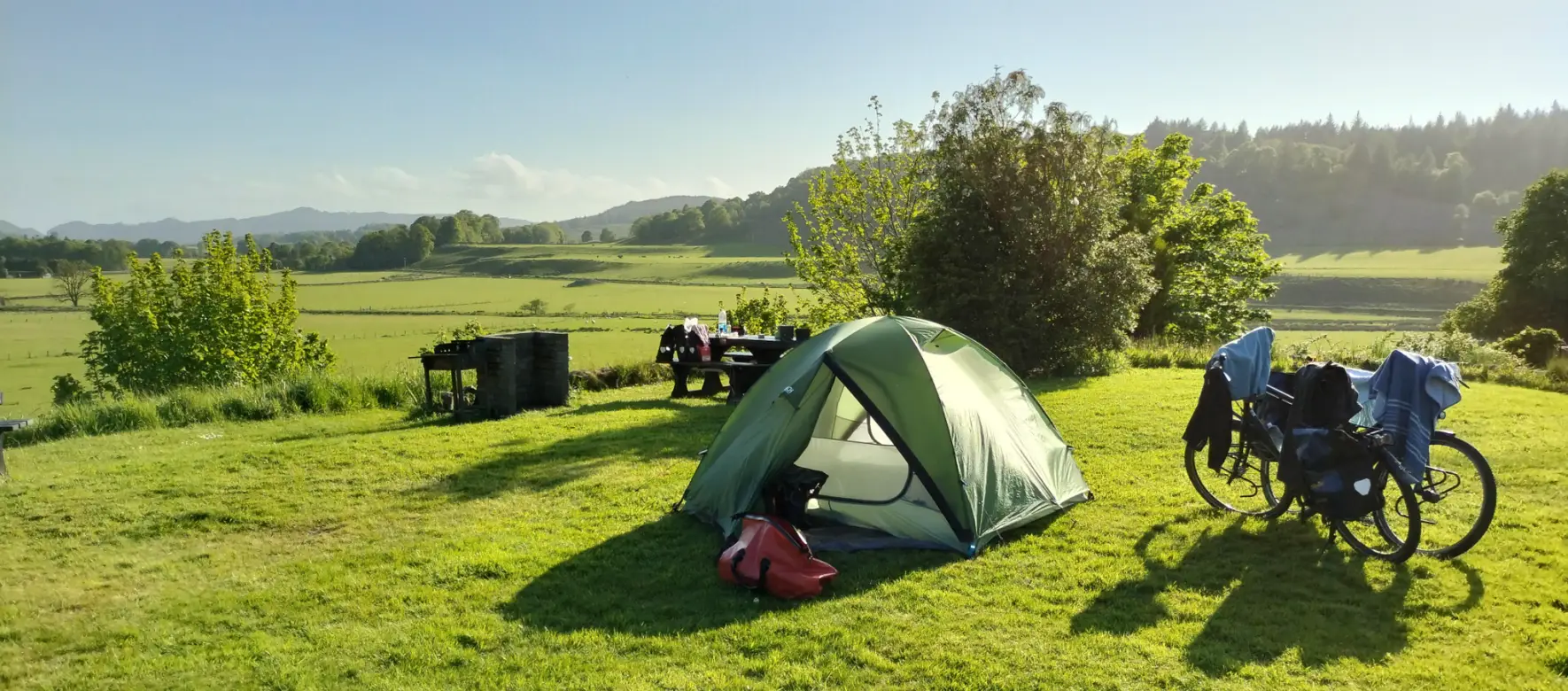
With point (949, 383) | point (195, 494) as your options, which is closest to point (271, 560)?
point (195, 494)

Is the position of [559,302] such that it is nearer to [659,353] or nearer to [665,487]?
[659,353]

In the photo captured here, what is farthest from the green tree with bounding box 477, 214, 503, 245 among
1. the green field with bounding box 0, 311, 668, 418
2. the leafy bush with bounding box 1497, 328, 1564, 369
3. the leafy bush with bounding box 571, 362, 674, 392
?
the leafy bush with bounding box 1497, 328, 1564, 369

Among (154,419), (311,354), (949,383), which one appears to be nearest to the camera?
(949,383)

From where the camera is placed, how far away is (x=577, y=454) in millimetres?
8539

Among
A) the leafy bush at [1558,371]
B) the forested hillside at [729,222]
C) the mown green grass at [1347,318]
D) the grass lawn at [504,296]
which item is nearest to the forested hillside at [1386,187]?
the mown green grass at [1347,318]

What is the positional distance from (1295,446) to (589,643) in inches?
174

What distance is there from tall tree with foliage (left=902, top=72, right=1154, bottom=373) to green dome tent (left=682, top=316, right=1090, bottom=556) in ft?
26.4

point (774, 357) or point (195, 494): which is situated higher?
point (774, 357)

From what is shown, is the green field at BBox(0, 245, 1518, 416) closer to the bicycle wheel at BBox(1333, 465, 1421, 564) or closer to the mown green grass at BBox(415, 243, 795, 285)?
the mown green grass at BBox(415, 243, 795, 285)

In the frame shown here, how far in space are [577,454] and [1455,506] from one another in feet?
24.4

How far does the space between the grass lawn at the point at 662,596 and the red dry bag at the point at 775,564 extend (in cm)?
10

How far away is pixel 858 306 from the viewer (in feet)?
63.8

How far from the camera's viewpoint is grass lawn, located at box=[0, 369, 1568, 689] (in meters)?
3.92

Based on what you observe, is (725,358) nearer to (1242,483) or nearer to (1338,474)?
(1242,483)
